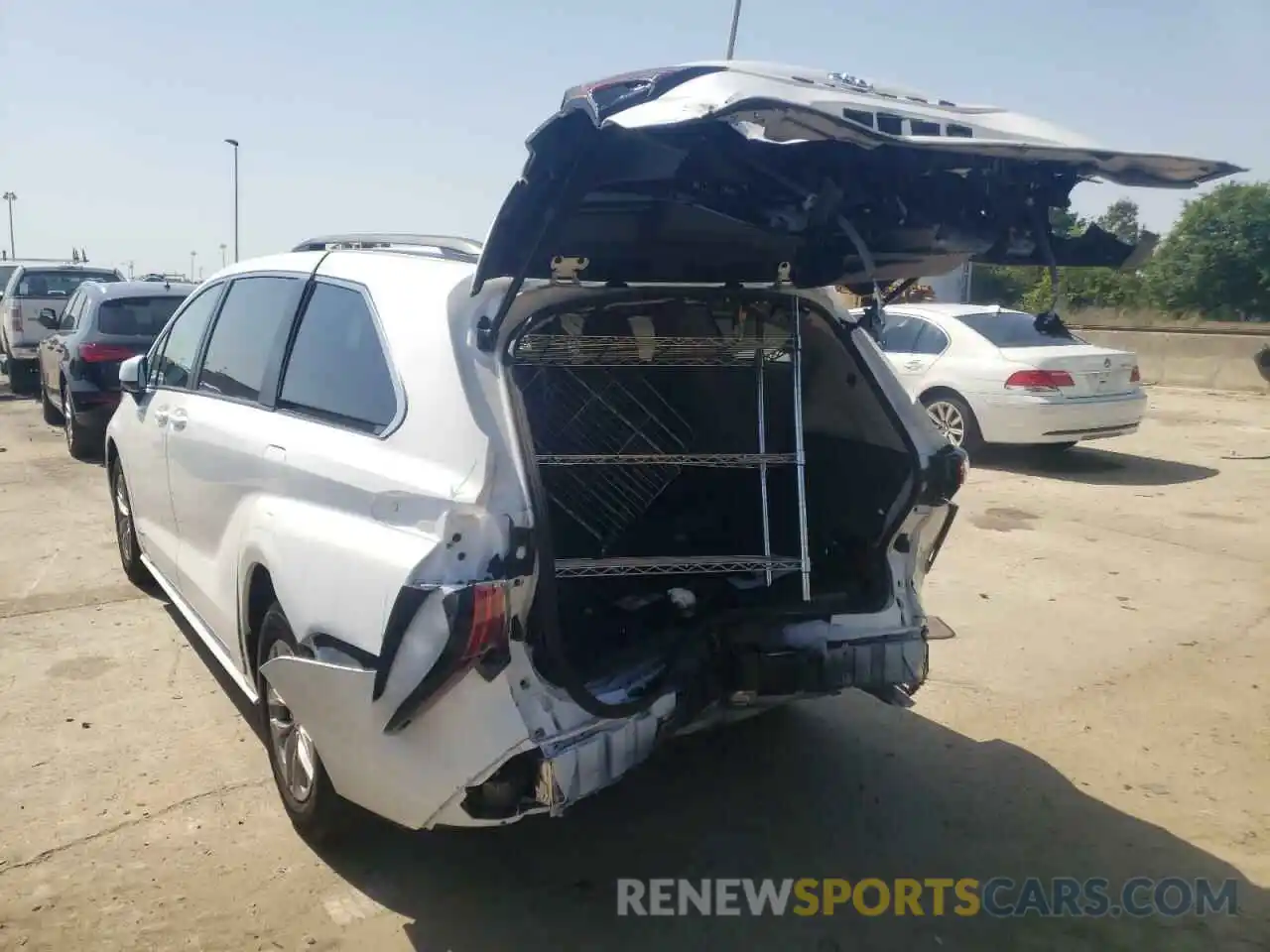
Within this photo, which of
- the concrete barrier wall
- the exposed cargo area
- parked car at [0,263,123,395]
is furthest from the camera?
the concrete barrier wall

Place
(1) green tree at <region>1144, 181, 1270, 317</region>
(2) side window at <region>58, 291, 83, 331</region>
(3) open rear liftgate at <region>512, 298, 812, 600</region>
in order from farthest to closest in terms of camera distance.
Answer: (1) green tree at <region>1144, 181, 1270, 317</region> < (2) side window at <region>58, 291, 83, 331</region> < (3) open rear liftgate at <region>512, 298, 812, 600</region>

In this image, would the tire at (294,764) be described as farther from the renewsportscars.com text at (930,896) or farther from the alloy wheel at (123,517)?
the alloy wheel at (123,517)

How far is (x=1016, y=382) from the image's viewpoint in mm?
9984

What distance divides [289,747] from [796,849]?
172cm

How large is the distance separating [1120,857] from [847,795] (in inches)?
36.2

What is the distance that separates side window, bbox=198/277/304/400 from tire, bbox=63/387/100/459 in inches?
250

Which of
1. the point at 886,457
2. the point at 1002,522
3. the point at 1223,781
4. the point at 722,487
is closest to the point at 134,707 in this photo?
the point at 722,487

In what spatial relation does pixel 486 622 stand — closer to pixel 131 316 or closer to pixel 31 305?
pixel 131 316

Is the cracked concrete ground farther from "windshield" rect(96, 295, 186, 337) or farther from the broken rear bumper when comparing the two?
"windshield" rect(96, 295, 186, 337)

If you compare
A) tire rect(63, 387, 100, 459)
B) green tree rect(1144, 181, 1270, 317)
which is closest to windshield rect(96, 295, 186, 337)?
tire rect(63, 387, 100, 459)

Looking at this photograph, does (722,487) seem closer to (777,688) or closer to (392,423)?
(777,688)

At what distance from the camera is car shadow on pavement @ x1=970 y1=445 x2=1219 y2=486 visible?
32.7 ft


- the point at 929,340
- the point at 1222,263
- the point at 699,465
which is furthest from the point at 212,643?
the point at 1222,263

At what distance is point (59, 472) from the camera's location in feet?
32.1
